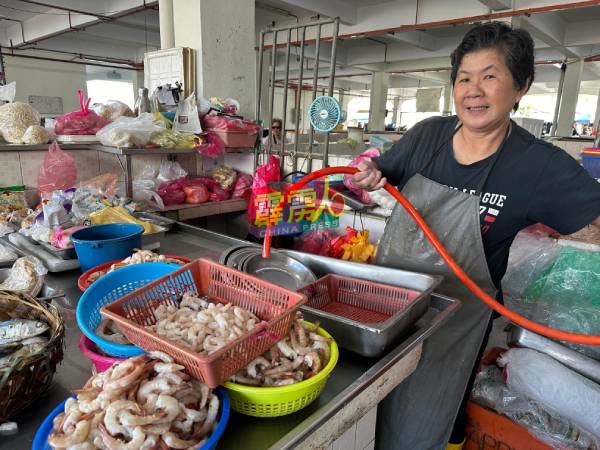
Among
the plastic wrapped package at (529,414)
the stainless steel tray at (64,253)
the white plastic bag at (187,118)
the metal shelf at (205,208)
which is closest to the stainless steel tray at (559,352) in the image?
the plastic wrapped package at (529,414)

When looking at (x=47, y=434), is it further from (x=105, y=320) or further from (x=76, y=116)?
(x=76, y=116)

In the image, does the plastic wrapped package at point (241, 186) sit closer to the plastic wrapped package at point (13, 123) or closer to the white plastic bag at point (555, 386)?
the plastic wrapped package at point (13, 123)

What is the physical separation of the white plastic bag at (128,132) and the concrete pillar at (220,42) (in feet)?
3.07

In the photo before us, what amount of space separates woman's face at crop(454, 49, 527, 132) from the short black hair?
2 centimetres

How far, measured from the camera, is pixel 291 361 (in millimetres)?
895

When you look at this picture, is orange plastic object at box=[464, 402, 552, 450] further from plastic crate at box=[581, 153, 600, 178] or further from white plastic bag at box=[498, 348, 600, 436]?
plastic crate at box=[581, 153, 600, 178]

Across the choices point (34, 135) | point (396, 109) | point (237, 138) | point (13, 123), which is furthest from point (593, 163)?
point (396, 109)

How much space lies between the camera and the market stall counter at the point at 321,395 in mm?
834

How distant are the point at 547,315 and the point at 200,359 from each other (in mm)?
1961

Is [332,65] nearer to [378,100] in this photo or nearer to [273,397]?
[273,397]

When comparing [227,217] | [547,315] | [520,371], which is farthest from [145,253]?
[227,217]

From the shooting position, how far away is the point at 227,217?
3.78 metres

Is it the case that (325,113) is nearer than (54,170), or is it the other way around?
(54,170)

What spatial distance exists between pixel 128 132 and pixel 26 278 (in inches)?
55.6
